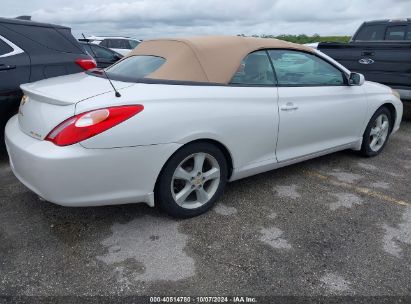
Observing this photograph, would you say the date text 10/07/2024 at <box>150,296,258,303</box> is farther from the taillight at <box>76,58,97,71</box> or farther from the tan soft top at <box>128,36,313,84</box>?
the taillight at <box>76,58,97,71</box>

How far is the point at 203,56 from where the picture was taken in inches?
127

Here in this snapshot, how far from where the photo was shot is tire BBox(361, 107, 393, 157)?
4.69 m

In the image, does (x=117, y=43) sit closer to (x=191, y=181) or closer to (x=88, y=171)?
(x=191, y=181)

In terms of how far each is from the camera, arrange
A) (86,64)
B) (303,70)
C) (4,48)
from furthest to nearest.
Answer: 1. (86,64)
2. (4,48)
3. (303,70)

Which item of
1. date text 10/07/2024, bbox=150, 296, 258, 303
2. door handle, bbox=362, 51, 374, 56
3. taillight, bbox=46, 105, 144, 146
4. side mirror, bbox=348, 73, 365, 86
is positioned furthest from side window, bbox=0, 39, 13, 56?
door handle, bbox=362, 51, 374, 56

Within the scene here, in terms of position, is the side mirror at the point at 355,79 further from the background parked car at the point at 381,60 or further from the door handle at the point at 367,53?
the door handle at the point at 367,53

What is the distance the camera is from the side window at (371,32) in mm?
8805

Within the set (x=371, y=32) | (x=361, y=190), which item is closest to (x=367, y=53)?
(x=371, y=32)

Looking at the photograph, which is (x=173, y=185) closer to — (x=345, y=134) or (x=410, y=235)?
(x=410, y=235)

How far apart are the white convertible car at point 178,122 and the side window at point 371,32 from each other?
17.9ft

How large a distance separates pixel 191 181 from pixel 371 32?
766 cm

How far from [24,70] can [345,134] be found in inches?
141

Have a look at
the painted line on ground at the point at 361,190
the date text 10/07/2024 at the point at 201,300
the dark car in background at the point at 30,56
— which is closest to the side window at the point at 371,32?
the painted line on ground at the point at 361,190

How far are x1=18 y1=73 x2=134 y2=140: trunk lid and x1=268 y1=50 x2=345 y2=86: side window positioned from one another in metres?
1.50
